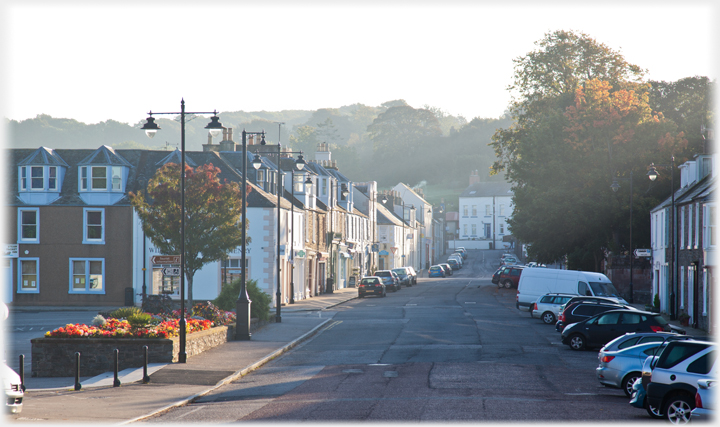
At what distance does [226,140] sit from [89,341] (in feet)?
114

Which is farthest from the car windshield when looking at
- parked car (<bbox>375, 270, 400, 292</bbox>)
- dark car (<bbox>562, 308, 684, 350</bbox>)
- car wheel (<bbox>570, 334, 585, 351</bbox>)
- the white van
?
parked car (<bbox>375, 270, 400, 292</bbox>)

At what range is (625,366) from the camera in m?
16.6

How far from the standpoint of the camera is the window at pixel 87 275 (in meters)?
44.1

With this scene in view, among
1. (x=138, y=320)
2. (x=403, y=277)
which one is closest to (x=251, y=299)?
(x=138, y=320)

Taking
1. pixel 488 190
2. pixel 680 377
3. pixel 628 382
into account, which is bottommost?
pixel 628 382

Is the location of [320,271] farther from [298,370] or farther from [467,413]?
[467,413]

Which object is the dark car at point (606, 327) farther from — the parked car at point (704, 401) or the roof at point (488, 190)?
the roof at point (488, 190)

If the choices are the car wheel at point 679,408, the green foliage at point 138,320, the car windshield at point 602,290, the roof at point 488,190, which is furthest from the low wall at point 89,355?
the roof at point 488,190

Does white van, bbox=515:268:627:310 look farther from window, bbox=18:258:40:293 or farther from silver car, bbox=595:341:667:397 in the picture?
window, bbox=18:258:40:293

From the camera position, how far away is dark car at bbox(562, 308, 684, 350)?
82.1 ft

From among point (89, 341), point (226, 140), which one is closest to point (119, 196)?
point (226, 140)

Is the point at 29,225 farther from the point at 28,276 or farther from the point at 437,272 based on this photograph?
the point at 437,272

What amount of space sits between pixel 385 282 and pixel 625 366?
145ft

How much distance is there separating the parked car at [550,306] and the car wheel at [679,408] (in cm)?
2220
